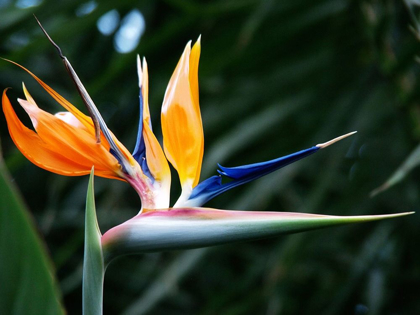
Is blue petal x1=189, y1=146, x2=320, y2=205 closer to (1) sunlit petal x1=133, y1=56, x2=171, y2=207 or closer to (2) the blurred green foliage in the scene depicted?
(1) sunlit petal x1=133, y1=56, x2=171, y2=207

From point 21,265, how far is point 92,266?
0.09 m

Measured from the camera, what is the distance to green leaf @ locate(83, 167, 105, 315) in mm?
283

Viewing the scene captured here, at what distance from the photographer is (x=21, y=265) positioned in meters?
0.21

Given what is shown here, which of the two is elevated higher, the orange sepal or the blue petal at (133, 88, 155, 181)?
the orange sepal

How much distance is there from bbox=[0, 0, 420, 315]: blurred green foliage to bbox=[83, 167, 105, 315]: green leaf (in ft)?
1.56

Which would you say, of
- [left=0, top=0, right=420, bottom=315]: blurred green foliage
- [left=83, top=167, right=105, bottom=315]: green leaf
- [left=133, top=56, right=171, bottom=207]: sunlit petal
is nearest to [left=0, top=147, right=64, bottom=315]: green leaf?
[left=83, top=167, right=105, bottom=315]: green leaf

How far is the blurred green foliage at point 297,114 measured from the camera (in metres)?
0.78

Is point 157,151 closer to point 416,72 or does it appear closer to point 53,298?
point 53,298

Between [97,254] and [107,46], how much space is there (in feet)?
3.03

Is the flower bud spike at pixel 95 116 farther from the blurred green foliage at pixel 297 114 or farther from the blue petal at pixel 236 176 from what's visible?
the blurred green foliage at pixel 297 114

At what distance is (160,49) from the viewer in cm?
83

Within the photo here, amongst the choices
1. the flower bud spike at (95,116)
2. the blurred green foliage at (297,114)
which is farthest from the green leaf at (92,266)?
the blurred green foliage at (297,114)

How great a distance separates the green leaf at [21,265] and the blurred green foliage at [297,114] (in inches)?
21.6

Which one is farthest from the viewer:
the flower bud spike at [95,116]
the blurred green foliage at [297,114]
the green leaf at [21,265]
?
the blurred green foliage at [297,114]
